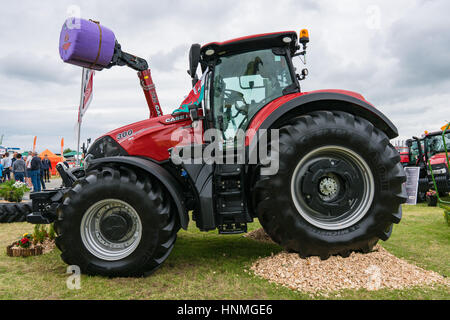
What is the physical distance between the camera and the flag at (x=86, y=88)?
7.50 metres

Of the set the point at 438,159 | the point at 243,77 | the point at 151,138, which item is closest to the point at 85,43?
the point at 151,138

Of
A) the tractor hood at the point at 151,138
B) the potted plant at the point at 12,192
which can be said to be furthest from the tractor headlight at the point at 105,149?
the potted plant at the point at 12,192

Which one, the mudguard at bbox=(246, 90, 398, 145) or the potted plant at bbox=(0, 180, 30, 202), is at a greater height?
the mudguard at bbox=(246, 90, 398, 145)

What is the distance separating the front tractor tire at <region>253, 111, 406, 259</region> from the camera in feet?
10.5

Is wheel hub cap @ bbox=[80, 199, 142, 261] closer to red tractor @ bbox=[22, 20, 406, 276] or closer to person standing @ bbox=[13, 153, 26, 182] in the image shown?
red tractor @ bbox=[22, 20, 406, 276]

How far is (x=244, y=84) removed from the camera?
12.6 feet

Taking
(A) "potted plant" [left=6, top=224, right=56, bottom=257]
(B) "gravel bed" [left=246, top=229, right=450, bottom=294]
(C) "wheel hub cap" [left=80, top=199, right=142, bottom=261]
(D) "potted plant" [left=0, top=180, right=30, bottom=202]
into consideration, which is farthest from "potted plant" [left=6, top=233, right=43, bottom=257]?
(D) "potted plant" [left=0, top=180, right=30, bottom=202]

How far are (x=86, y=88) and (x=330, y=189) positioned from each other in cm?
639

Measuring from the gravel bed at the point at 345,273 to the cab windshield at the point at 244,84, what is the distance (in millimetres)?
1611

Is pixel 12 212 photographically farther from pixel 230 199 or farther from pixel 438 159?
pixel 438 159

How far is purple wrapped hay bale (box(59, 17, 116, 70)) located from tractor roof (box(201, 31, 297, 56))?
179cm

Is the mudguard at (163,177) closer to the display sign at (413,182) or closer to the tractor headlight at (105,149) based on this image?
the tractor headlight at (105,149)

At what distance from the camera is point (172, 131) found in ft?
12.8
